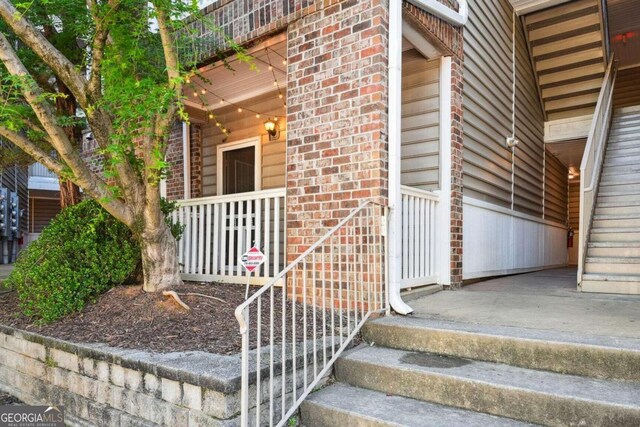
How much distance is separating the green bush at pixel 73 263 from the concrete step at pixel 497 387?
88.4 inches

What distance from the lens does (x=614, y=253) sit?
4.82 metres

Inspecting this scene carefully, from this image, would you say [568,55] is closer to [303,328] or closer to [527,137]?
[527,137]

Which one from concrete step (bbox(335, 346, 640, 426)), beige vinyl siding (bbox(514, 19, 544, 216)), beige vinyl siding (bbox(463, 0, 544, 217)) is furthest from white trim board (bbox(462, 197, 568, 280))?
concrete step (bbox(335, 346, 640, 426))

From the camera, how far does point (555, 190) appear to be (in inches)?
344

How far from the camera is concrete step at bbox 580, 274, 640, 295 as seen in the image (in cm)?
416

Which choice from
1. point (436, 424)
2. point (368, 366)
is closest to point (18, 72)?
point (368, 366)

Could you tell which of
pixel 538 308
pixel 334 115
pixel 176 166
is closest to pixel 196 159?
pixel 176 166

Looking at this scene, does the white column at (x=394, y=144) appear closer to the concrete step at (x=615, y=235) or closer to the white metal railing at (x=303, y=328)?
the white metal railing at (x=303, y=328)

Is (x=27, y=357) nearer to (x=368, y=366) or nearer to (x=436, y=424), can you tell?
(x=368, y=366)

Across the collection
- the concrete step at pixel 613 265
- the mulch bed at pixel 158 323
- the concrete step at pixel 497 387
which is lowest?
the concrete step at pixel 497 387

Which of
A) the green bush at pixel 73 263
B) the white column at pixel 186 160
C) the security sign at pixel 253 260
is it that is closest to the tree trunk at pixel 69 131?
the green bush at pixel 73 263

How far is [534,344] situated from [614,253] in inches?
123

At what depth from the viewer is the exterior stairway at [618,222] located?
4340mm

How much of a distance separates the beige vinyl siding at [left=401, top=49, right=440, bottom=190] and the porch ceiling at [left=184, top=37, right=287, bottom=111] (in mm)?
1383
